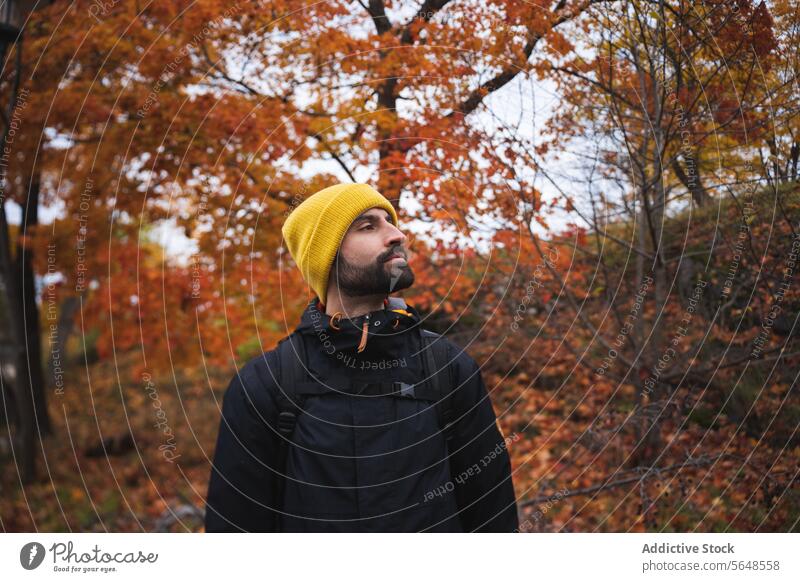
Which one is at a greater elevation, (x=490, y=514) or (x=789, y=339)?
(x=789, y=339)

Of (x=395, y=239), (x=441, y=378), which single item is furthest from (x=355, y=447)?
(x=395, y=239)

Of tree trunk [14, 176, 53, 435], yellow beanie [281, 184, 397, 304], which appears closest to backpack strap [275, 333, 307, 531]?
yellow beanie [281, 184, 397, 304]

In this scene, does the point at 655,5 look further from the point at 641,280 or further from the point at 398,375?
the point at 398,375

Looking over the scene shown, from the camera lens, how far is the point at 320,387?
2.52 metres

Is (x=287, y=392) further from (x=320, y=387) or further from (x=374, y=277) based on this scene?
(x=374, y=277)

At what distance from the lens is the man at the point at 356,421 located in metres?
2.49

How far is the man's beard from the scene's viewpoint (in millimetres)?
2615

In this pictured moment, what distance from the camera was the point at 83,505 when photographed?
32.5 ft

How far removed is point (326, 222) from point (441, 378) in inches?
30.1

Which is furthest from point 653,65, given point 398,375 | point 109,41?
point 109,41

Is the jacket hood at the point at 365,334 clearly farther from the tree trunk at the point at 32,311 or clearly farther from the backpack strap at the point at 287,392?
the tree trunk at the point at 32,311

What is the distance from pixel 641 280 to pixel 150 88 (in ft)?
15.2
